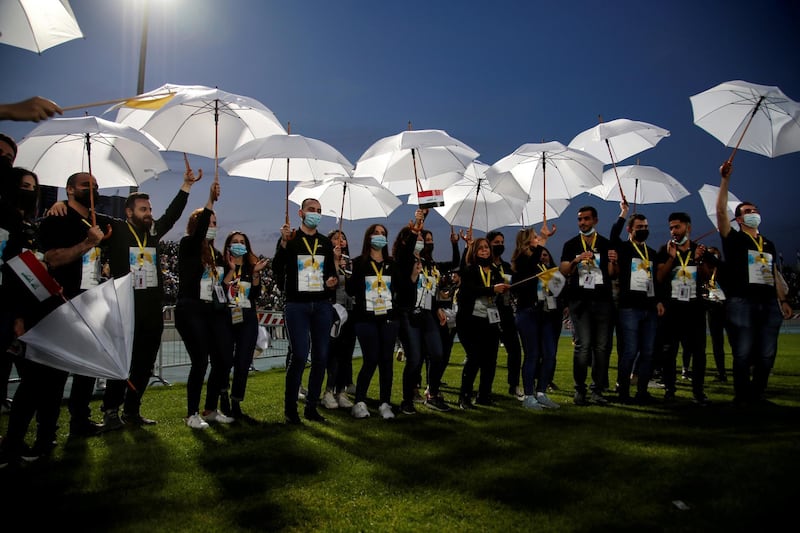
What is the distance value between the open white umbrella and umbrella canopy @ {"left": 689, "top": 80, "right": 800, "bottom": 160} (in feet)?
3.50

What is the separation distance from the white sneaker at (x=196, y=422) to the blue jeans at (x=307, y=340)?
2.63 feet

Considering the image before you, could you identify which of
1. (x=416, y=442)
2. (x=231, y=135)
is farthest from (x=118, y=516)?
(x=231, y=135)

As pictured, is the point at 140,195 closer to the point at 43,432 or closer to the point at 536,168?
the point at 43,432

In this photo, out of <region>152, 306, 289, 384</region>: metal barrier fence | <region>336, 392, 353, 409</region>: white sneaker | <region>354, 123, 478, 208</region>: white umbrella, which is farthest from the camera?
<region>152, 306, 289, 384</region>: metal barrier fence

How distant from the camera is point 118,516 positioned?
Answer: 11.0 ft

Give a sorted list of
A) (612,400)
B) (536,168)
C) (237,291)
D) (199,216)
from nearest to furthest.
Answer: (199,216), (237,291), (612,400), (536,168)

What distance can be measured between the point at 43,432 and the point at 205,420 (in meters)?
1.84

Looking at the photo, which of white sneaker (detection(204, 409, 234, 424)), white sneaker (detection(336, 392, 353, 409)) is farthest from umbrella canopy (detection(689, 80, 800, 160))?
white sneaker (detection(204, 409, 234, 424))

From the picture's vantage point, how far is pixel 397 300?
6871 millimetres

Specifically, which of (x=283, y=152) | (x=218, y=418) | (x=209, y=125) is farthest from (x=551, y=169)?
(x=218, y=418)

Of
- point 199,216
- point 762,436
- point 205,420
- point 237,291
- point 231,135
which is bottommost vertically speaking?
point 205,420

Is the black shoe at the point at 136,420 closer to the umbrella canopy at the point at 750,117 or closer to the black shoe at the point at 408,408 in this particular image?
the black shoe at the point at 408,408

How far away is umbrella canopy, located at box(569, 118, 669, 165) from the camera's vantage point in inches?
319

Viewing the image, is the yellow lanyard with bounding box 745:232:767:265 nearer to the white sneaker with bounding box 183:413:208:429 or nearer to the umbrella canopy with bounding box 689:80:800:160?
the umbrella canopy with bounding box 689:80:800:160
